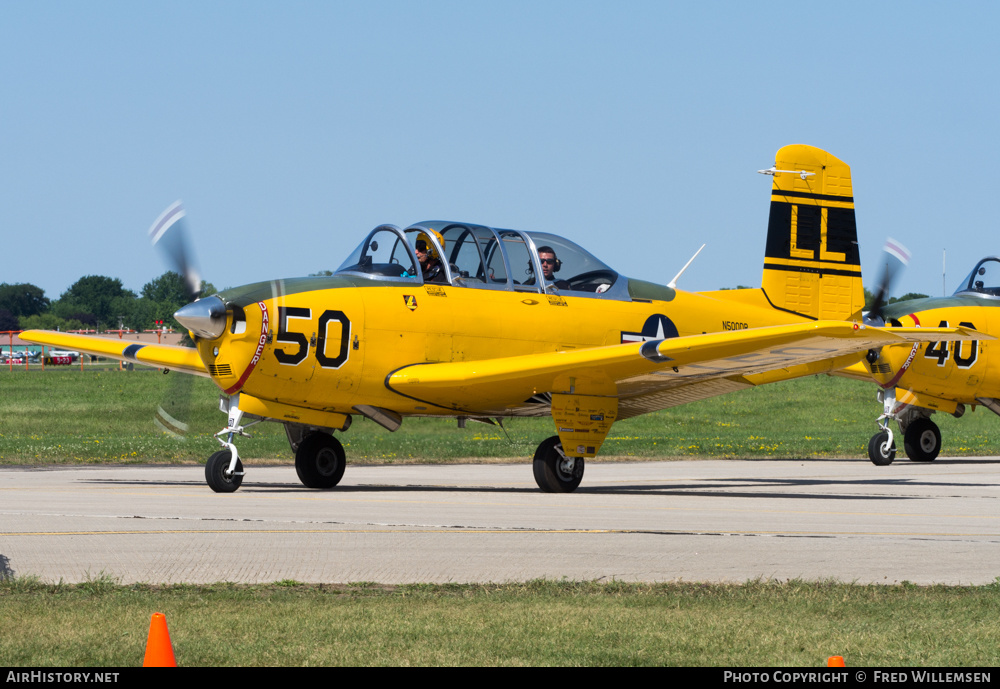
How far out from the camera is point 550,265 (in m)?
18.0

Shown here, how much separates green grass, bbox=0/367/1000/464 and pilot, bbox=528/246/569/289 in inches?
185

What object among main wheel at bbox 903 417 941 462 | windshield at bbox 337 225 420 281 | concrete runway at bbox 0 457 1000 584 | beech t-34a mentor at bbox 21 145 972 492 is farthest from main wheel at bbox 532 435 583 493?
main wheel at bbox 903 417 941 462

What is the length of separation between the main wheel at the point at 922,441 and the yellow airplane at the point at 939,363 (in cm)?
31

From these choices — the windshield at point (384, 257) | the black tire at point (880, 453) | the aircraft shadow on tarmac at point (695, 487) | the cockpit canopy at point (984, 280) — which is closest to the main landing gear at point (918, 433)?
the black tire at point (880, 453)

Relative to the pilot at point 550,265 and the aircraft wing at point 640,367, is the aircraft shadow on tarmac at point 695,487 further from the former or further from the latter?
the pilot at point 550,265

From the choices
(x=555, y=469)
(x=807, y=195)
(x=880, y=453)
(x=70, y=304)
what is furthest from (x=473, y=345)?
(x=70, y=304)

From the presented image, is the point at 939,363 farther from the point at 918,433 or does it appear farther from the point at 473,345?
the point at 473,345

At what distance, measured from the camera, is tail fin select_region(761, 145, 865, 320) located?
21.3m

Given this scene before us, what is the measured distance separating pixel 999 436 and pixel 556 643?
30.7 meters

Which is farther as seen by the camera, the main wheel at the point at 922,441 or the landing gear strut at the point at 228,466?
the main wheel at the point at 922,441

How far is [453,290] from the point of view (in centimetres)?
1709

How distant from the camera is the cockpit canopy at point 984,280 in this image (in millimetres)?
25125

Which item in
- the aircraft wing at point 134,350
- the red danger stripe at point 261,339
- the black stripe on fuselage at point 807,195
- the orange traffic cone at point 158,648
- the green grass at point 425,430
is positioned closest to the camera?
the orange traffic cone at point 158,648

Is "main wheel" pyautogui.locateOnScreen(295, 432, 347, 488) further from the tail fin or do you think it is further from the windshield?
the tail fin
